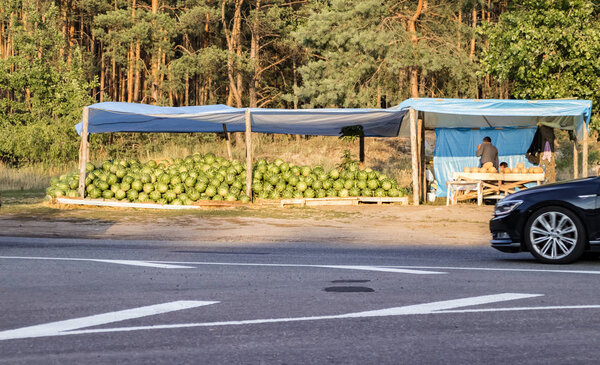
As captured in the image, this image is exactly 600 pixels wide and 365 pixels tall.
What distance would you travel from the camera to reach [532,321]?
23.8 feet

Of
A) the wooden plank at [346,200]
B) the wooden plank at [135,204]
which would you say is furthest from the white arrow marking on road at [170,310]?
the wooden plank at [346,200]

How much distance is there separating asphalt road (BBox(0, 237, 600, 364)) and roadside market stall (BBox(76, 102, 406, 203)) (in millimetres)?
10802

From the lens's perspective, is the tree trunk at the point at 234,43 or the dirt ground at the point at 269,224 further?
the tree trunk at the point at 234,43

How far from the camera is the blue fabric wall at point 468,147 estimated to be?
27.1 meters

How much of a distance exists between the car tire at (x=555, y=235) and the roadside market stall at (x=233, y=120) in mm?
11114

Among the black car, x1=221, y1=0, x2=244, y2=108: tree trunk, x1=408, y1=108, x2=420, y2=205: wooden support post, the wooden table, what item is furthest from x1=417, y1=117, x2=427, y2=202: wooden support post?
x1=221, y1=0, x2=244, y2=108: tree trunk

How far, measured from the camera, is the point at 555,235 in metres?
11.4

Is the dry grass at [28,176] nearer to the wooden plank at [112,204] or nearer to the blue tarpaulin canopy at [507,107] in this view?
the wooden plank at [112,204]

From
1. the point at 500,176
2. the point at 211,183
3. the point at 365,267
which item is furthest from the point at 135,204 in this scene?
the point at 365,267

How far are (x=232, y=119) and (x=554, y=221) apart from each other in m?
14.9

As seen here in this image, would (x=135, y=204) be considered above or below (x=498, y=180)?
below

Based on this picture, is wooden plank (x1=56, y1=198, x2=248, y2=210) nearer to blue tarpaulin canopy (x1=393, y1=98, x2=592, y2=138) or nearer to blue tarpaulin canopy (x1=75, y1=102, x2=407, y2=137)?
blue tarpaulin canopy (x1=75, y1=102, x2=407, y2=137)

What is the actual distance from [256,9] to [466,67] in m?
15.0

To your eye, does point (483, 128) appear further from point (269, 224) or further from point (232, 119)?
point (269, 224)
